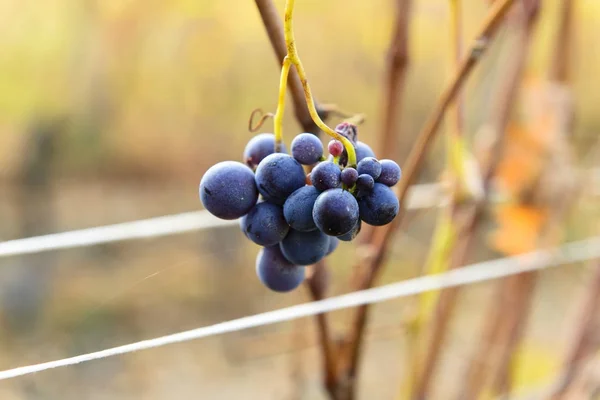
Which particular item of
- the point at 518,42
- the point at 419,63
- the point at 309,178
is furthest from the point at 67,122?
the point at 309,178

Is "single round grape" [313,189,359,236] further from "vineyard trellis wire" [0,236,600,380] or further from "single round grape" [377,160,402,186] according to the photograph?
"vineyard trellis wire" [0,236,600,380]

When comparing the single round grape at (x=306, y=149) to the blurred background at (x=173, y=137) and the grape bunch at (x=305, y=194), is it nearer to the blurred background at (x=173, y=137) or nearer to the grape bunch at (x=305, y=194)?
the grape bunch at (x=305, y=194)

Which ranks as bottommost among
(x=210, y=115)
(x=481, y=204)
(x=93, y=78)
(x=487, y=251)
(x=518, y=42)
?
(x=487, y=251)

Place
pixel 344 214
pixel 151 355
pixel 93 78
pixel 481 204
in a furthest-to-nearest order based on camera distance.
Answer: pixel 93 78, pixel 151 355, pixel 481 204, pixel 344 214

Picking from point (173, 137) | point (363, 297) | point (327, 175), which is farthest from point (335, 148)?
point (173, 137)

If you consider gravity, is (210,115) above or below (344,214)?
below

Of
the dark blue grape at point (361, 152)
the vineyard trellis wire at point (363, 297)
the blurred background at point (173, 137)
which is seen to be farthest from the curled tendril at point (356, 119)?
the blurred background at point (173, 137)

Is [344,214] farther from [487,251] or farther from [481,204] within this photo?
[487,251]
